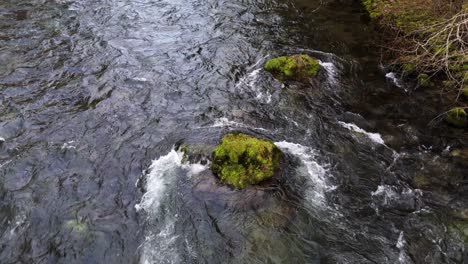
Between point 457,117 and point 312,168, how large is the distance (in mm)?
5028

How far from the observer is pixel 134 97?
1190 centimetres

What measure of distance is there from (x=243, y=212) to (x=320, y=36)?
9.90 metres

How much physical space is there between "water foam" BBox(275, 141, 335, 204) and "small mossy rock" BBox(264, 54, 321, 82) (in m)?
3.38

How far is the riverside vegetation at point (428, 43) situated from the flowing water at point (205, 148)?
2.10 ft

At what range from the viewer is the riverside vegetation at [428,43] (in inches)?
446

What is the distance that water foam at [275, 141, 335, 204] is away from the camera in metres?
8.96

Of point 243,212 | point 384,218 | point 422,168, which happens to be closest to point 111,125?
point 243,212

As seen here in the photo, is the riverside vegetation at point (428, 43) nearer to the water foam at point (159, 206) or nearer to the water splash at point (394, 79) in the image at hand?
the water splash at point (394, 79)

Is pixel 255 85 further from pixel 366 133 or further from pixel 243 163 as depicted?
pixel 243 163

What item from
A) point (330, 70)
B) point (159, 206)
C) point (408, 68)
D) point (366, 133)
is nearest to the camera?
point (159, 206)

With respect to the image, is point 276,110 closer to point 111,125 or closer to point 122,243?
point 111,125

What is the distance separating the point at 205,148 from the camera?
989 cm

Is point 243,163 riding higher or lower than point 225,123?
higher

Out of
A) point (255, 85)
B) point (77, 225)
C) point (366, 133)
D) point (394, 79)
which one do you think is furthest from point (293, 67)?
point (77, 225)
